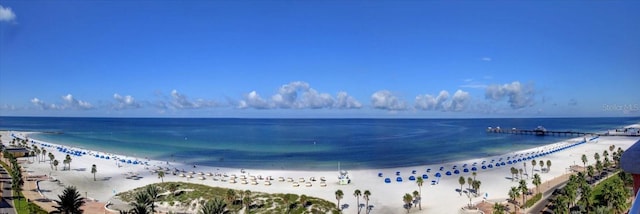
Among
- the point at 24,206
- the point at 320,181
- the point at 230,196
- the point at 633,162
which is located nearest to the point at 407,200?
the point at 230,196

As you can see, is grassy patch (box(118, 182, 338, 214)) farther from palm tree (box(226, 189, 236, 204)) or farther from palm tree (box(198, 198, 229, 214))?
palm tree (box(198, 198, 229, 214))

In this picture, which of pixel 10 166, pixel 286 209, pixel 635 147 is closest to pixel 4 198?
pixel 10 166

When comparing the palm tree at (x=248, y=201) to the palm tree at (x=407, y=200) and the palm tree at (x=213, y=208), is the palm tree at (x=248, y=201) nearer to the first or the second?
the palm tree at (x=213, y=208)

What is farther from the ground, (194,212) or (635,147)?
(635,147)

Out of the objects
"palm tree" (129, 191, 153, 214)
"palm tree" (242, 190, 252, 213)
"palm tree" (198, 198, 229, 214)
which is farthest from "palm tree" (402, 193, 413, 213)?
"palm tree" (129, 191, 153, 214)

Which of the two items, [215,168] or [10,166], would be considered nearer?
[10,166]

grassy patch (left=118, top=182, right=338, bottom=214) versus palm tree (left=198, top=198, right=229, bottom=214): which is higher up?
palm tree (left=198, top=198, right=229, bottom=214)

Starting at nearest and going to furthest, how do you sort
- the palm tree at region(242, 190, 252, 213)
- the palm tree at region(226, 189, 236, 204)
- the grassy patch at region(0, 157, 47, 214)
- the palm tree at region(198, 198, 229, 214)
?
the palm tree at region(198, 198, 229, 214)
the grassy patch at region(0, 157, 47, 214)
the palm tree at region(242, 190, 252, 213)
the palm tree at region(226, 189, 236, 204)

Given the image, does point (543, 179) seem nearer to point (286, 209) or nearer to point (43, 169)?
point (286, 209)
